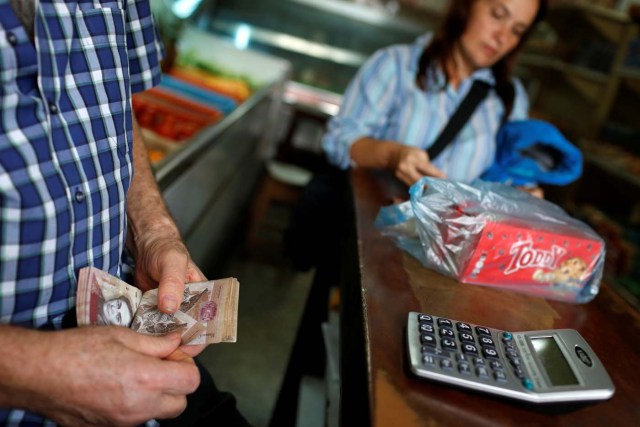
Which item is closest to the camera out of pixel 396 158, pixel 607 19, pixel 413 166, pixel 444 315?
pixel 444 315

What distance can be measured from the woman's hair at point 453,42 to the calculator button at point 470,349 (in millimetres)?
1197

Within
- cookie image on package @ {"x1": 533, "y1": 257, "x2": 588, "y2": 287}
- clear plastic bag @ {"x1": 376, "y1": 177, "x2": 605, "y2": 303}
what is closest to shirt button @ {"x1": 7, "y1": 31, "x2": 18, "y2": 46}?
clear plastic bag @ {"x1": 376, "y1": 177, "x2": 605, "y2": 303}

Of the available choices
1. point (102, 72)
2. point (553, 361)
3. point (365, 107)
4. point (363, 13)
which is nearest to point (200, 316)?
point (102, 72)

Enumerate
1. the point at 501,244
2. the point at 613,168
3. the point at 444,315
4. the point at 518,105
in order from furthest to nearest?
the point at 613,168, the point at 518,105, the point at 501,244, the point at 444,315

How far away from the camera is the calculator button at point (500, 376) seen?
0.62 meters

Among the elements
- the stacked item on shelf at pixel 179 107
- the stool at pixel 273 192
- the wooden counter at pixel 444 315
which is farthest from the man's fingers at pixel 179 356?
the stool at pixel 273 192

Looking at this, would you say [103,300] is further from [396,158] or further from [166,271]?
[396,158]

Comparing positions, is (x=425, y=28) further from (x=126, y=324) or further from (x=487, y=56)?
(x=126, y=324)

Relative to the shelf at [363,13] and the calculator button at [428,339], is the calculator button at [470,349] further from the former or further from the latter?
the shelf at [363,13]

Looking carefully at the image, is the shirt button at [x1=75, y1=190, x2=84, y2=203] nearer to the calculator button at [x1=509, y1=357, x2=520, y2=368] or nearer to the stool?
the calculator button at [x1=509, y1=357, x2=520, y2=368]

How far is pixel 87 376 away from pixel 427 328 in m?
0.45

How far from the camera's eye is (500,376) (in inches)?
24.7

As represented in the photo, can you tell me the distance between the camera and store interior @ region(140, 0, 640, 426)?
209 cm

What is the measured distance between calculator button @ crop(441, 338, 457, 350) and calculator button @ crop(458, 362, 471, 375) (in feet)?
0.10
